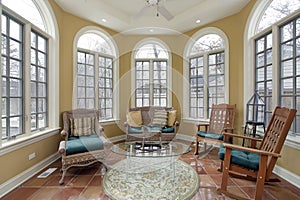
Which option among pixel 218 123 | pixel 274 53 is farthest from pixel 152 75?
pixel 274 53

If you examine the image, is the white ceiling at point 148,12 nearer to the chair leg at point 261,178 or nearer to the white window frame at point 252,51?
the white window frame at point 252,51

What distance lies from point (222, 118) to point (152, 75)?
2.29 metres

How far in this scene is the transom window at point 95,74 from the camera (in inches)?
161

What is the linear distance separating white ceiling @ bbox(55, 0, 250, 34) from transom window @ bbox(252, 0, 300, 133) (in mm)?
675

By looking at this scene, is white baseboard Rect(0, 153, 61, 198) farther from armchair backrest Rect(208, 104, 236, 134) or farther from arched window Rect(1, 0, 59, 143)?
armchair backrest Rect(208, 104, 236, 134)

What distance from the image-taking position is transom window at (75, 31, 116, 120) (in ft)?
13.4

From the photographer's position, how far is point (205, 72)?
4559 mm

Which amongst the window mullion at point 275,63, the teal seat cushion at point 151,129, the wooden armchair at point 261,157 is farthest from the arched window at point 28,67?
the window mullion at point 275,63

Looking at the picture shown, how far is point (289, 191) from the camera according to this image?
2254mm

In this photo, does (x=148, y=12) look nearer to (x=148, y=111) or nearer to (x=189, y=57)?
(x=189, y=57)

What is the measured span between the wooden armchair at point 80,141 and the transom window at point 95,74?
0.52 m

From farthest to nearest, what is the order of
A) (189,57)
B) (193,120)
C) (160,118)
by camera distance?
1. (189,57)
2. (193,120)
3. (160,118)

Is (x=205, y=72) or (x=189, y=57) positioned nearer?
(x=205, y=72)

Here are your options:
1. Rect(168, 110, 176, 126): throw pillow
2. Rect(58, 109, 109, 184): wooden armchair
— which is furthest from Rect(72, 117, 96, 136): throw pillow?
Rect(168, 110, 176, 126): throw pillow
